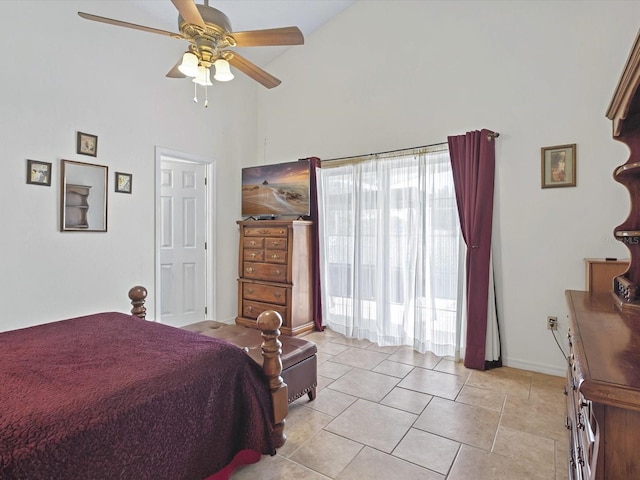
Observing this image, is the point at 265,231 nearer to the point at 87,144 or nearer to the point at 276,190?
the point at 276,190

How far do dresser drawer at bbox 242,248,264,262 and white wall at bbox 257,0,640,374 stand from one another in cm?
171

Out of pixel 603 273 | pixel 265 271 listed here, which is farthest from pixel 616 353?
pixel 265 271

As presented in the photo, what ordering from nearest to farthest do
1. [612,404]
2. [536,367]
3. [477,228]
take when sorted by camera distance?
[612,404] → [536,367] → [477,228]

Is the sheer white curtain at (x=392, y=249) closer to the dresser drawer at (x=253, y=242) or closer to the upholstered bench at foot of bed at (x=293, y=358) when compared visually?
the dresser drawer at (x=253, y=242)

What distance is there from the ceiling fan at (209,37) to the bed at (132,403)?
165 centimetres

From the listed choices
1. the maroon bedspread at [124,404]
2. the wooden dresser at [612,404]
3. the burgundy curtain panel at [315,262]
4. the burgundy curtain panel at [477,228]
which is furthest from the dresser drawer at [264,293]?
the wooden dresser at [612,404]

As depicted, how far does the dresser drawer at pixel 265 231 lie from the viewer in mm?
4152

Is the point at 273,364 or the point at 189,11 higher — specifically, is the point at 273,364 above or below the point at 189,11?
below

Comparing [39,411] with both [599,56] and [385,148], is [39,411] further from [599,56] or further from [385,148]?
[599,56]

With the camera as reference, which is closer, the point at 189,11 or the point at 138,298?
the point at 189,11

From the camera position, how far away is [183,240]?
4324mm

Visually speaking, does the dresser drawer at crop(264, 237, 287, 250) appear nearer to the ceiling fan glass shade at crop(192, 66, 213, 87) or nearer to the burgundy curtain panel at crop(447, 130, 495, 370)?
the burgundy curtain panel at crop(447, 130, 495, 370)

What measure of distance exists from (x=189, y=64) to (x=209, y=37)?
22cm

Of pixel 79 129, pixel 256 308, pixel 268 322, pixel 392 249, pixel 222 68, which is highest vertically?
pixel 222 68
